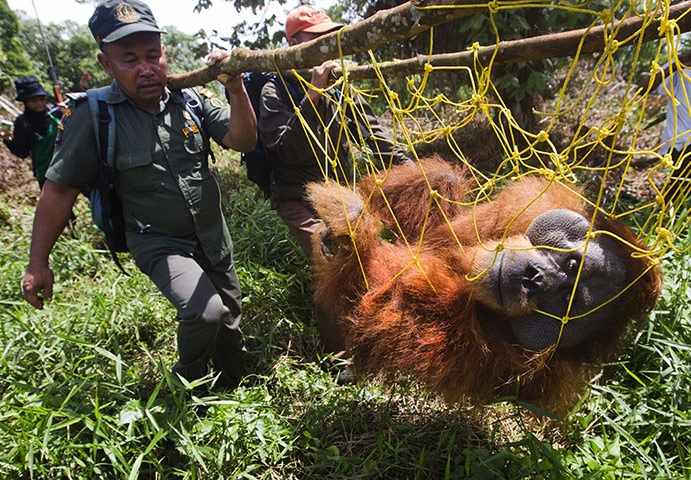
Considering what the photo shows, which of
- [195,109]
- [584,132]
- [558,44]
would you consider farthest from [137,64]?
[584,132]

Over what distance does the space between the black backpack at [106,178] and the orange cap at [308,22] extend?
4.03 feet

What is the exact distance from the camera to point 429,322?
1.64 m

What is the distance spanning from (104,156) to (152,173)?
0.75ft

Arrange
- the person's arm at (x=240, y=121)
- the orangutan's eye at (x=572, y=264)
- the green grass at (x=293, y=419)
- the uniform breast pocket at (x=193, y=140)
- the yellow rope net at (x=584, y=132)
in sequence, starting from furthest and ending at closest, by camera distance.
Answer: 1. the uniform breast pocket at (x=193, y=140)
2. the person's arm at (x=240, y=121)
3. the green grass at (x=293, y=419)
4. the orangutan's eye at (x=572, y=264)
5. the yellow rope net at (x=584, y=132)

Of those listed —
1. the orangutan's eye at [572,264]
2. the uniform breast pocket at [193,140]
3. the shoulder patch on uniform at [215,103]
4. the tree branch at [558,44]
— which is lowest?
the orangutan's eye at [572,264]

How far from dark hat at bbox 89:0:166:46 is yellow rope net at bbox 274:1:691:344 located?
0.85m

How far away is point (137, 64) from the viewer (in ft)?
7.27

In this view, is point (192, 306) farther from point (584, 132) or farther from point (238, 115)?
point (584, 132)

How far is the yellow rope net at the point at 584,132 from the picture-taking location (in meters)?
1.20

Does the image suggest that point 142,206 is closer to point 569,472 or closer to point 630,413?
point 569,472

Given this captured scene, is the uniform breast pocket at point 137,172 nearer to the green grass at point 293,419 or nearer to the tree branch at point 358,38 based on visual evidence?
the tree branch at point 358,38

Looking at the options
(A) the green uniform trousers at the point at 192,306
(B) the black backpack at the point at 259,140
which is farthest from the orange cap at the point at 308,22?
(A) the green uniform trousers at the point at 192,306

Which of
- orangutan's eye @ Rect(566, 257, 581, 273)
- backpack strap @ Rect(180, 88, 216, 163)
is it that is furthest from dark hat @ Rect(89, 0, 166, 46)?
orangutan's eye @ Rect(566, 257, 581, 273)

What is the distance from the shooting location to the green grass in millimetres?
1907
